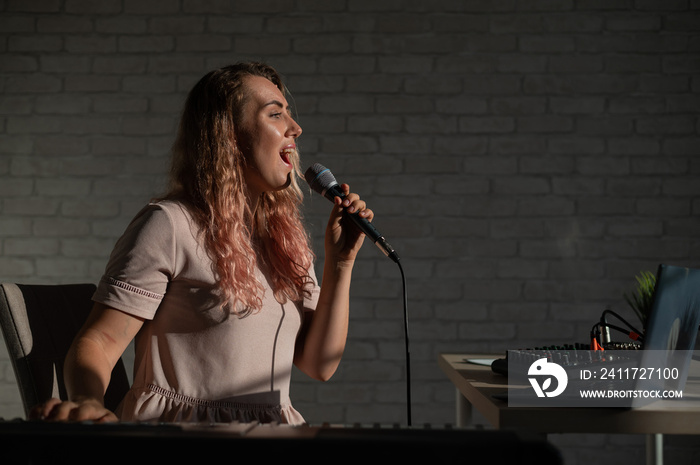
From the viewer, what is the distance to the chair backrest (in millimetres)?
1313

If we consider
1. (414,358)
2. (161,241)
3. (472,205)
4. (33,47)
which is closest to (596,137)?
(472,205)

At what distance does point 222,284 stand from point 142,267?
0.52ft

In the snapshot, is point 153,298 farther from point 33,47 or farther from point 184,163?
point 33,47

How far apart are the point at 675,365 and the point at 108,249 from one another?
250 centimetres

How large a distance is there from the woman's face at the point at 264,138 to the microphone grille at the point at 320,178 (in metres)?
0.06

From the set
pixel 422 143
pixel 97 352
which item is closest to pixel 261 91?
pixel 97 352

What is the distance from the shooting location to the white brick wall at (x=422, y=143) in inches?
110

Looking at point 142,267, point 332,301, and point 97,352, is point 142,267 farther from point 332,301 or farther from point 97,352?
point 332,301

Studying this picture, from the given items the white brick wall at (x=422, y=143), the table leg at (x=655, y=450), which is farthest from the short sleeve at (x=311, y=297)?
the white brick wall at (x=422, y=143)

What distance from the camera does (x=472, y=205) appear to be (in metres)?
2.83

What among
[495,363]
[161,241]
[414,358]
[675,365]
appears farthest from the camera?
[414,358]

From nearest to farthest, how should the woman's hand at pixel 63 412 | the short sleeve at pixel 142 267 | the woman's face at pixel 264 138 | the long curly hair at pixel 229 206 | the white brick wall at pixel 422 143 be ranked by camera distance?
the woman's hand at pixel 63 412 < the short sleeve at pixel 142 267 < the long curly hair at pixel 229 206 < the woman's face at pixel 264 138 < the white brick wall at pixel 422 143

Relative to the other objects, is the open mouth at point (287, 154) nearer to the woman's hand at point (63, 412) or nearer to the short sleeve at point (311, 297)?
the short sleeve at point (311, 297)

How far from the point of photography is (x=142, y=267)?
1.15m
